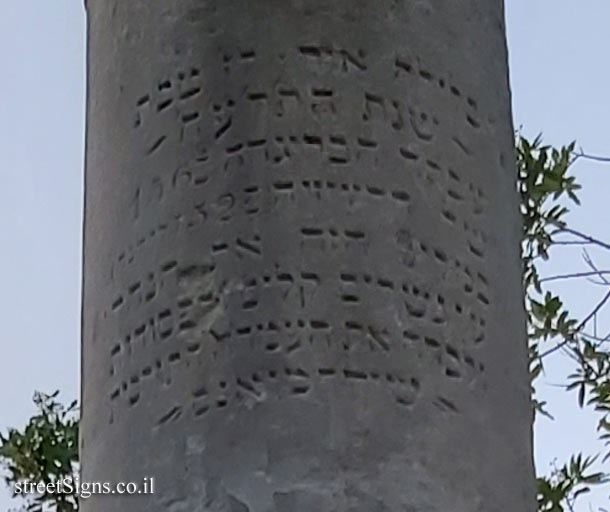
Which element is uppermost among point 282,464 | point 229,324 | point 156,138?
point 156,138

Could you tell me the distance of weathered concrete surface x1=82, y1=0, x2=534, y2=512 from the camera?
6.58 feet

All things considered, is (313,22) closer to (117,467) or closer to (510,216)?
(510,216)

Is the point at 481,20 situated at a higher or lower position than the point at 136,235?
higher

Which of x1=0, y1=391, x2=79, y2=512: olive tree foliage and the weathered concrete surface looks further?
x1=0, y1=391, x2=79, y2=512: olive tree foliage

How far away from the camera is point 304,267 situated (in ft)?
6.83

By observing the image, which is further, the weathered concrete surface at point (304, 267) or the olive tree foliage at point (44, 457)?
the olive tree foliage at point (44, 457)

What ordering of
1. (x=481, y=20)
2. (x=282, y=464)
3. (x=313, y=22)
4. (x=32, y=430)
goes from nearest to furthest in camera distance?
(x=282, y=464)
(x=313, y=22)
(x=481, y=20)
(x=32, y=430)

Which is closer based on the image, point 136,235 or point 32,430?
point 136,235

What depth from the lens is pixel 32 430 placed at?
3.72 m

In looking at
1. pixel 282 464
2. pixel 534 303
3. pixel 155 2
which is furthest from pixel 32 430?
pixel 282 464

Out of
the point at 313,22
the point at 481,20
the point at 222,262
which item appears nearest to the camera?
the point at 222,262

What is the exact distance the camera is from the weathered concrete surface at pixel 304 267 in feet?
6.58

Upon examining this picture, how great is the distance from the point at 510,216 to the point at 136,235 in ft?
2.01

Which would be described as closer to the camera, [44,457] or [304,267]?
[304,267]
